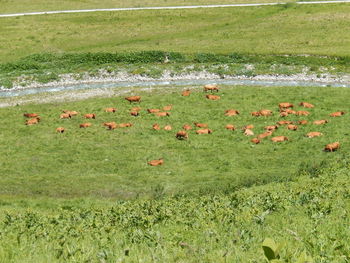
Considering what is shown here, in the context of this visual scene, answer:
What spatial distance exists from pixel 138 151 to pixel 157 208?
12.6 meters

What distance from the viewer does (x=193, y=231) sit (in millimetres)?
13258

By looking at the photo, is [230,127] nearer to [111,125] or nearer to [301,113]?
[301,113]

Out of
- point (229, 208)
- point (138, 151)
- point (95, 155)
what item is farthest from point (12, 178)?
point (229, 208)

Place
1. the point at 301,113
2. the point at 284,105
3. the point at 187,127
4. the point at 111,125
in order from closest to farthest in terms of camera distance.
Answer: the point at 187,127
the point at 111,125
the point at 301,113
the point at 284,105

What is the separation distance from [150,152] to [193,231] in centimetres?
1679

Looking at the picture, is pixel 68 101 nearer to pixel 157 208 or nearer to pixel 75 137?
pixel 75 137

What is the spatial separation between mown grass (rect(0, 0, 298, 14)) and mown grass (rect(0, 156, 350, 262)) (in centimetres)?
6090

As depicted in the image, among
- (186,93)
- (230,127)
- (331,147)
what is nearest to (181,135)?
(230,127)

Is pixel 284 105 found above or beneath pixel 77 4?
above

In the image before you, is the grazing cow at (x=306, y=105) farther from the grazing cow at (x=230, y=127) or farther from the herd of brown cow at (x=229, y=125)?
the grazing cow at (x=230, y=127)

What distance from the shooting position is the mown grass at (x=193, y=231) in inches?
384

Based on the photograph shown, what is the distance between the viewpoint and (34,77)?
160 feet

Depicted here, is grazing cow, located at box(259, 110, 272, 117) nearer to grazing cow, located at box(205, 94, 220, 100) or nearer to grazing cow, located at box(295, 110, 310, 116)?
grazing cow, located at box(295, 110, 310, 116)

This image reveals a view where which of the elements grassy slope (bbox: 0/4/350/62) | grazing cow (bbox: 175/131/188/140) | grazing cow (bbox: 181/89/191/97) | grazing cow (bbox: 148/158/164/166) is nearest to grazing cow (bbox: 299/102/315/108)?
grazing cow (bbox: 181/89/191/97)
